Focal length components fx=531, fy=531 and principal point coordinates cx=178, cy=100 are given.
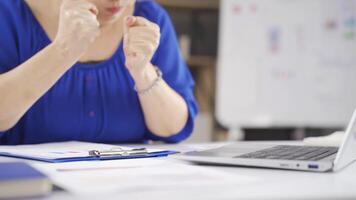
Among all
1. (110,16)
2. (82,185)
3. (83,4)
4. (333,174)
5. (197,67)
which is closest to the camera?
(82,185)

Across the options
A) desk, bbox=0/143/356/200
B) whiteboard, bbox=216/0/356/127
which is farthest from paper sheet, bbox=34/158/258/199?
whiteboard, bbox=216/0/356/127

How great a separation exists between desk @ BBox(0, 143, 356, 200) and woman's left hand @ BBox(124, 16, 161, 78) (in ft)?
1.41

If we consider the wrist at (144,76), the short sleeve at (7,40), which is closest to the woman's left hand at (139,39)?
the wrist at (144,76)

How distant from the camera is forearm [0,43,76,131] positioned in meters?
0.94

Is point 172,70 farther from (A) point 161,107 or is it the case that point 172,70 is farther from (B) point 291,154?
(B) point 291,154

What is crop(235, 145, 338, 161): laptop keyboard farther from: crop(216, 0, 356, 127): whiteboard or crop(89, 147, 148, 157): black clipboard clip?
crop(216, 0, 356, 127): whiteboard

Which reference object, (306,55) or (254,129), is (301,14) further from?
(254,129)

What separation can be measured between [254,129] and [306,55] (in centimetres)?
43

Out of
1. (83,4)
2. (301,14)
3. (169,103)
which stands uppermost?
(301,14)

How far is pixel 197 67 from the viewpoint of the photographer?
2.78 m

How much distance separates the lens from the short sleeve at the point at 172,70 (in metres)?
1.25

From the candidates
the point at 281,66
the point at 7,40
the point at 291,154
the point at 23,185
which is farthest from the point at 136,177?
the point at 281,66

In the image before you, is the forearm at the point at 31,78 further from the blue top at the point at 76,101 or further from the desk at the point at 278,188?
the desk at the point at 278,188

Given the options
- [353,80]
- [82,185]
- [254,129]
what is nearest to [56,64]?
[82,185]
